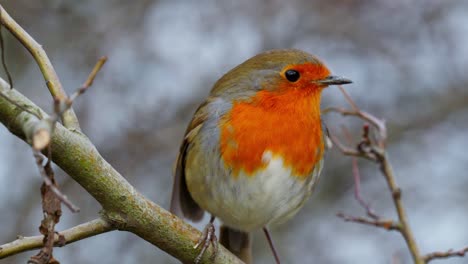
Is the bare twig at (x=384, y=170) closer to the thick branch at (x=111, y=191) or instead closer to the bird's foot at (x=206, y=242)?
the bird's foot at (x=206, y=242)

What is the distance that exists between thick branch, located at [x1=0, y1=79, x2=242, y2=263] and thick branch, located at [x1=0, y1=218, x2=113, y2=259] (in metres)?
0.04

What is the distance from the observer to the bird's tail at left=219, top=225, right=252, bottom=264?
141 inches

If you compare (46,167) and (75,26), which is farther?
(75,26)

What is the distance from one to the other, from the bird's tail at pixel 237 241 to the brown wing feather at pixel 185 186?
18 cm

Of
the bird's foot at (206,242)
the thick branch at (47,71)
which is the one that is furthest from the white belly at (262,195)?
the thick branch at (47,71)

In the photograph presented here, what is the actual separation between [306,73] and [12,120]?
1618 mm

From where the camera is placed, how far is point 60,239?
83.8 inches

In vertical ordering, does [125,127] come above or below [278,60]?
below

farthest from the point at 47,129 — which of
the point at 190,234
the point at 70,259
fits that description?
the point at 70,259

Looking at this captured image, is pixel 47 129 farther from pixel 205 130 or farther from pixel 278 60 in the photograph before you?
pixel 278 60

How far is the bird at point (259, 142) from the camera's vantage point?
3.01 metres

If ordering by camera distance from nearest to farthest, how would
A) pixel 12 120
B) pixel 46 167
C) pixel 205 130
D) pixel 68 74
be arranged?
pixel 46 167 → pixel 12 120 → pixel 205 130 → pixel 68 74

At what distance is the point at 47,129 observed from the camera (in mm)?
1563

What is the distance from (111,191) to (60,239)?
8.5 inches
